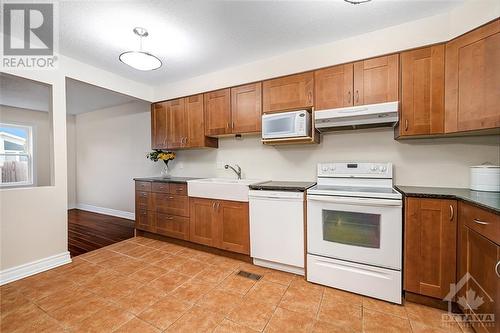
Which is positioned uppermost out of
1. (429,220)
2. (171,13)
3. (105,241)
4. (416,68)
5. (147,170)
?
(171,13)

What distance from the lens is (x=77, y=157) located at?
5730 mm

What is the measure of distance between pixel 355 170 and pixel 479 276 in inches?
48.6

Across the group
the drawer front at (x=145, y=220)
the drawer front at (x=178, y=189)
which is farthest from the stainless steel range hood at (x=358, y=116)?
the drawer front at (x=145, y=220)

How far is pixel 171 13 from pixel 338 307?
9.54ft

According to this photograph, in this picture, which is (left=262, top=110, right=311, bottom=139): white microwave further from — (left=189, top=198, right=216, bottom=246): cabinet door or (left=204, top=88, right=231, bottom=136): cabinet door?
(left=189, top=198, right=216, bottom=246): cabinet door

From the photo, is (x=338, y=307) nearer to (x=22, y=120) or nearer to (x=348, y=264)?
(x=348, y=264)

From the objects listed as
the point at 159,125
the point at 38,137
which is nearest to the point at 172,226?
the point at 159,125

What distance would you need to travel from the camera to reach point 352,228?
1945 mm

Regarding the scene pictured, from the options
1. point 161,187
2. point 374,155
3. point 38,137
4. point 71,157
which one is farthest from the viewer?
point 71,157

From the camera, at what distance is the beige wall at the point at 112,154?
4.36 meters

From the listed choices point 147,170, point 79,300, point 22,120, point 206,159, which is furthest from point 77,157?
point 79,300

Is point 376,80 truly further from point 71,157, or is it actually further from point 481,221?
point 71,157

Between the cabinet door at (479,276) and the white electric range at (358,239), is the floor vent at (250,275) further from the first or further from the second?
the cabinet door at (479,276)

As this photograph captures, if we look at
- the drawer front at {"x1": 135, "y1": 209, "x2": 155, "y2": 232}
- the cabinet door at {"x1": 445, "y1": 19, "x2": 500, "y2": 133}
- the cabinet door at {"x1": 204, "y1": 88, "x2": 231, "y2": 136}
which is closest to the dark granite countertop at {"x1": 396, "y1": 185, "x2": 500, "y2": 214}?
the cabinet door at {"x1": 445, "y1": 19, "x2": 500, "y2": 133}
